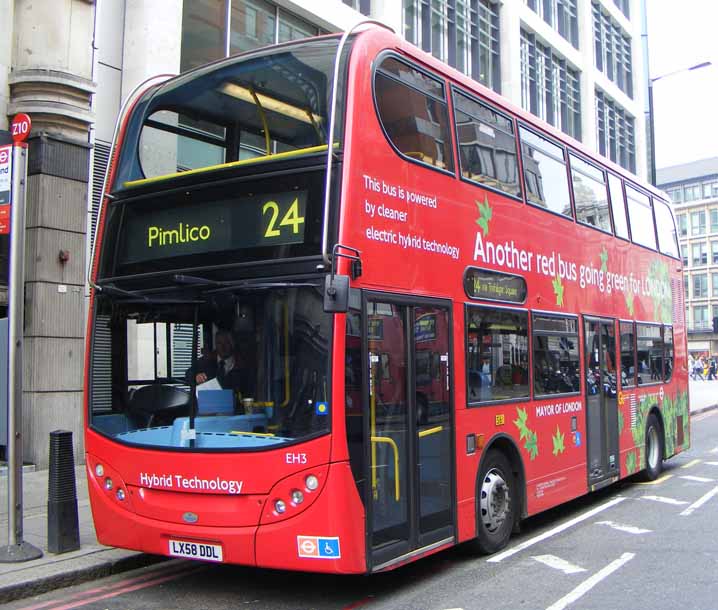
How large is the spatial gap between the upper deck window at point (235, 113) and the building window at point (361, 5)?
12.1 metres

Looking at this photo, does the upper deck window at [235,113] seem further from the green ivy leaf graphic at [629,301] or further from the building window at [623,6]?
Answer: the building window at [623,6]

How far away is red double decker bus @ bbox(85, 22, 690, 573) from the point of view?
5539mm

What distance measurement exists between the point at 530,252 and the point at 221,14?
9221mm

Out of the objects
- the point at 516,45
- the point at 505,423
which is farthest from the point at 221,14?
the point at 516,45

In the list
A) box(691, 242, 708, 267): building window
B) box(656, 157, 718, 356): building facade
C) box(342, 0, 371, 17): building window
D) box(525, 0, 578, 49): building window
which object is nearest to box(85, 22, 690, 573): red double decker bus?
box(342, 0, 371, 17): building window

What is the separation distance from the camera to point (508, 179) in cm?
814

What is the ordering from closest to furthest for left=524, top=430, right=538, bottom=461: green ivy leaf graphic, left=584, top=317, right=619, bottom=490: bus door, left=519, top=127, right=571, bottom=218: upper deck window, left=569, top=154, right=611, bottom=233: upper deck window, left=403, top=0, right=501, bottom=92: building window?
left=524, top=430, right=538, bottom=461: green ivy leaf graphic → left=519, top=127, right=571, bottom=218: upper deck window → left=584, top=317, right=619, bottom=490: bus door → left=569, top=154, right=611, bottom=233: upper deck window → left=403, top=0, right=501, bottom=92: building window

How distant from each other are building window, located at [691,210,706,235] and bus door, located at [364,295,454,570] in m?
95.8

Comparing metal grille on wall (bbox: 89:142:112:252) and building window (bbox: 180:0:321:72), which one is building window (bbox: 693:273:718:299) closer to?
building window (bbox: 180:0:321:72)

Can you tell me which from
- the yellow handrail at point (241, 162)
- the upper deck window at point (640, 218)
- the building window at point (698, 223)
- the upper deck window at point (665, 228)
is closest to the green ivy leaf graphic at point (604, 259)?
the upper deck window at point (640, 218)

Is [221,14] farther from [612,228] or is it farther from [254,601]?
[254,601]

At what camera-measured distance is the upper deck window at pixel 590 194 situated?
9.80m

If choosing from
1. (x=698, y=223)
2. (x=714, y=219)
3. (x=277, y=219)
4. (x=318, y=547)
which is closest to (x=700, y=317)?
(x=698, y=223)

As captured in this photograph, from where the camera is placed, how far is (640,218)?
1209 centimetres
